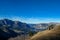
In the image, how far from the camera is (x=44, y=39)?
121250mm

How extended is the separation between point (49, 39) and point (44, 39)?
4.59 meters

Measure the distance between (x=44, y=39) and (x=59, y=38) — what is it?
12744 millimetres

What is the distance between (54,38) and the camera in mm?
118750

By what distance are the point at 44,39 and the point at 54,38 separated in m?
8.50

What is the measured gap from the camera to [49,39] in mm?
118875

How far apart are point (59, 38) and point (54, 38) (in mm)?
4348

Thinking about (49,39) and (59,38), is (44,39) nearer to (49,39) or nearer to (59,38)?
(49,39)

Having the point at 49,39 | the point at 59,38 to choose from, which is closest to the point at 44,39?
the point at 49,39

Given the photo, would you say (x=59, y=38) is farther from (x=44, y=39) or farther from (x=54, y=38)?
(x=44, y=39)

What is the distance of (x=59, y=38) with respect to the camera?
382 ft

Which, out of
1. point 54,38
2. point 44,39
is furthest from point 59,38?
point 44,39
